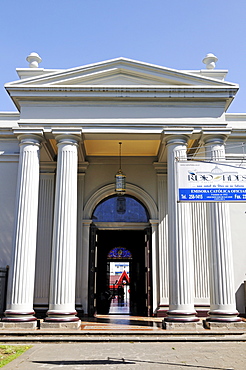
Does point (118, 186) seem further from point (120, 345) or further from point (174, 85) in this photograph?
point (120, 345)

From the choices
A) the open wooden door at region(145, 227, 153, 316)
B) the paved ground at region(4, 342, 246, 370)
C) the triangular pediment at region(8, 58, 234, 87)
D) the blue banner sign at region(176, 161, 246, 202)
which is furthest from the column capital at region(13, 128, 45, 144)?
the paved ground at region(4, 342, 246, 370)

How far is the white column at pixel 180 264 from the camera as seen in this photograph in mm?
9664

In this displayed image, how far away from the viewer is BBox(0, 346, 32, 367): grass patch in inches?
254

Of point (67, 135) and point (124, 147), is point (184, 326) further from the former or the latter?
point (124, 147)

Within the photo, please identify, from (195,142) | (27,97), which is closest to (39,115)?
(27,97)

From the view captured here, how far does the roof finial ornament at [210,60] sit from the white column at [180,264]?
3268 mm

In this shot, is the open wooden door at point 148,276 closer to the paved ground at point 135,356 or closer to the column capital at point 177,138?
the column capital at point 177,138

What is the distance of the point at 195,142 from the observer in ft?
39.2

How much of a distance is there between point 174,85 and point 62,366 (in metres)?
7.91

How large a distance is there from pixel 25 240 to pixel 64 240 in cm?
103

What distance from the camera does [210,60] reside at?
12016 mm

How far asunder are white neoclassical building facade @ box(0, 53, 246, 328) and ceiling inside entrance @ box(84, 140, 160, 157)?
4cm

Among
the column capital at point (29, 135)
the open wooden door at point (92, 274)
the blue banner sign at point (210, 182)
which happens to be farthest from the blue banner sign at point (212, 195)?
the open wooden door at point (92, 274)

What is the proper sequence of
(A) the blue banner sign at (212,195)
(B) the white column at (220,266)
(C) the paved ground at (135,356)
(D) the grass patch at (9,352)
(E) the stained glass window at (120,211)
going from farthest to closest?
1. (E) the stained glass window at (120,211)
2. (B) the white column at (220,266)
3. (A) the blue banner sign at (212,195)
4. (D) the grass patch at (9,352)
5. (C) the paved ground at (135,356)
